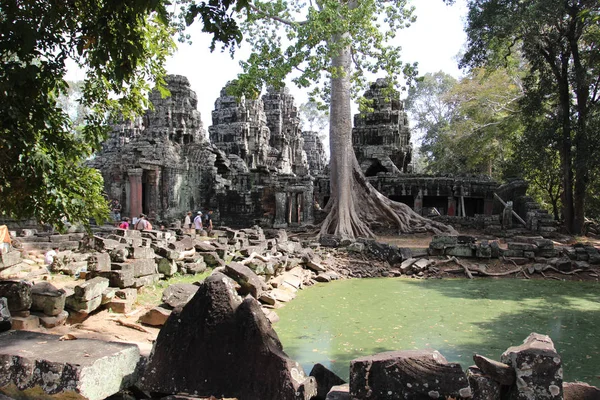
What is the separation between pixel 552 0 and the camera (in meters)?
16.0

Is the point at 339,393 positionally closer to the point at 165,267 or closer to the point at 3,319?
the point at 3,319

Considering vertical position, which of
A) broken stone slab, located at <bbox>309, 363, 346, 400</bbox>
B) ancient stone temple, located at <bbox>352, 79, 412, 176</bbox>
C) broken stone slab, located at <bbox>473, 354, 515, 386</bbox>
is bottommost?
broken stone slab, located at <bbox>309, 363, 346, 400</bbox>

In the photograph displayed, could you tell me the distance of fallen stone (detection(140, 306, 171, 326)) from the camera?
6.27 m

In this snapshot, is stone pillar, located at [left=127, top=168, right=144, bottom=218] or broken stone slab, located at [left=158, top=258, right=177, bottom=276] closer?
broken stone slab, located at [left=158, top=258, right=177, bottom=276]

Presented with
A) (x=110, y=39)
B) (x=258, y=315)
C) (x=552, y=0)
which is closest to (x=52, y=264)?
(x=110, y=39)

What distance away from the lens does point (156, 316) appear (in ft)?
20.7

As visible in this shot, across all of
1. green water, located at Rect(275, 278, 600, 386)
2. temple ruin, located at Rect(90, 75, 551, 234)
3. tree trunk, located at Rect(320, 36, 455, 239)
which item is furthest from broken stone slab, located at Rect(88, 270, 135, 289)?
temple ruin, located at Rect(90, 75, 551, 234)

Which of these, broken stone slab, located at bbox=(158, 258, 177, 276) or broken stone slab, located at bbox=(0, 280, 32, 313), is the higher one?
broken stone slab, located at bbox=(0, 280, 32, 313)

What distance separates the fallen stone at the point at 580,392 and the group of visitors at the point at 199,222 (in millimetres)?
16241

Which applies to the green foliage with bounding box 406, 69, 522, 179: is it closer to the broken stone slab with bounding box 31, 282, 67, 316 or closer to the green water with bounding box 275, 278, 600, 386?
the green water with bounding box 275, 278, 600, 386

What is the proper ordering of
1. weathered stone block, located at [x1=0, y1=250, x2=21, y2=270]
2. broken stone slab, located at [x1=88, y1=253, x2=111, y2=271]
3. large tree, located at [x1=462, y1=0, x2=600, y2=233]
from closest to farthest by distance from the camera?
broken stone slab, located at [x1=88, y1=253, x2=111, y2=271], weathered stone block, located at [x1=0, y1=250, x2=21, y2=270], large tree, located at [x1=462, y1=0, x2=600, y2=233]

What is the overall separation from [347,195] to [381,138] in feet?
41.8

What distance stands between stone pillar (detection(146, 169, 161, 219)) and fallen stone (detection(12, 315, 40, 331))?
59.8 feet

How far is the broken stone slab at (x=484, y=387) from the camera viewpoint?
2738 mm
